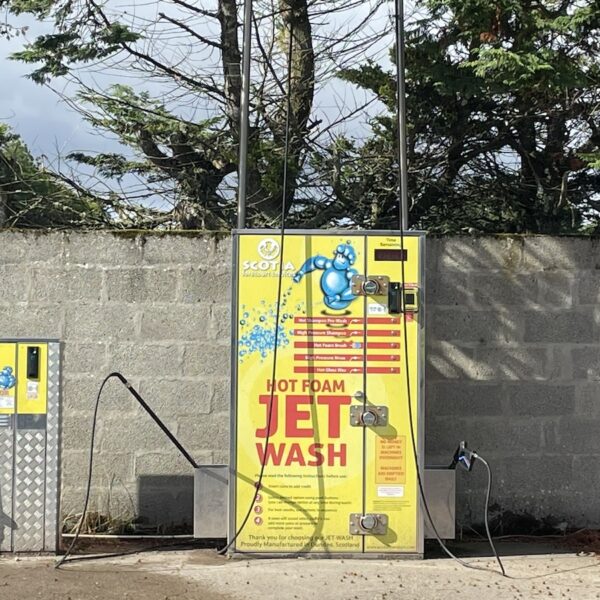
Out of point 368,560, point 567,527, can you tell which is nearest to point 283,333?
point 368,560

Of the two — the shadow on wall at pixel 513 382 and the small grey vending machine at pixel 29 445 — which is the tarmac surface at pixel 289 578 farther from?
the shadow on wall at pixel 513 382

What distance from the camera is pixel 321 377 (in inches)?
216

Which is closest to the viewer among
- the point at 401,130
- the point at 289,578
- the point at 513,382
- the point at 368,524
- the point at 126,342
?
the point at 289,578

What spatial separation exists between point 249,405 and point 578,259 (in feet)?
8.76

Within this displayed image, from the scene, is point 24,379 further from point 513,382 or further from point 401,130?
point 513,382

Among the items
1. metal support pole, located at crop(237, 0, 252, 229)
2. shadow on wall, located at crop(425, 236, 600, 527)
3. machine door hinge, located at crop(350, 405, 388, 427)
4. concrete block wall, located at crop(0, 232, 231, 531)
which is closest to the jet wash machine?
machine door hinge, located at crop(350, 405, 388, 427)

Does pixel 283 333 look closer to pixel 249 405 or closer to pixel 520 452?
pixel 249 405

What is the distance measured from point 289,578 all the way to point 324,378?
1.22 m

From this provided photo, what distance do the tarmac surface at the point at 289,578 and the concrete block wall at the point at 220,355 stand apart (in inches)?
24.9

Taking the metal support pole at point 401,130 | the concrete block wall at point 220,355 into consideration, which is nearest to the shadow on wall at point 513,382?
the concrete block wall at point 220,355

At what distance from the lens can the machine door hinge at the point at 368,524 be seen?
17.9 feet

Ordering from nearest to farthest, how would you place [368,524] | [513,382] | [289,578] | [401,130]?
[289,578], [368,524], [401,130], [513,382]

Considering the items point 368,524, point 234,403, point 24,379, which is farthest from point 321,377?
point 24,379

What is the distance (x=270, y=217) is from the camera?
8.51 m
